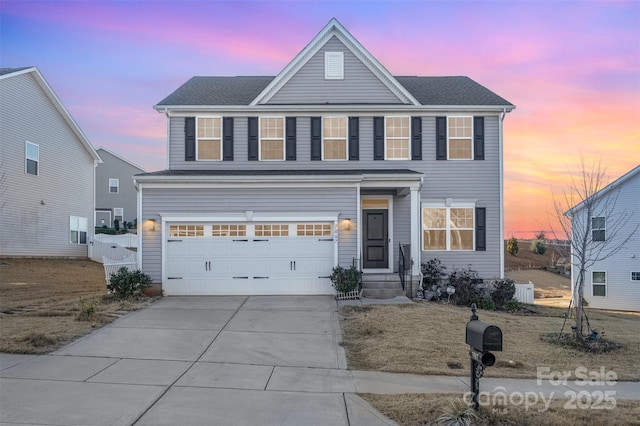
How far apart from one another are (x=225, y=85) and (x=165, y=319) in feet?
35.9

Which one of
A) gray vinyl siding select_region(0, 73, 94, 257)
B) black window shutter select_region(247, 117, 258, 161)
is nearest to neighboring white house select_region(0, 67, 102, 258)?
gray vinyl siding select_region(0, 73, 94, 257)

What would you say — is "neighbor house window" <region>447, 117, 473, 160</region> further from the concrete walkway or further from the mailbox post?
the mailbox post

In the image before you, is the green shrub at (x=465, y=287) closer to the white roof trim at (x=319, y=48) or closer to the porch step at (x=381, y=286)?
the porch step at (x=381, y=286)

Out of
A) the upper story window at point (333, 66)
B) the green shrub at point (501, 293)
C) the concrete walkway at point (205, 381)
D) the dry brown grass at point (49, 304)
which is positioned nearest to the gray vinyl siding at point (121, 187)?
the dry brown grass at point (49, 304)

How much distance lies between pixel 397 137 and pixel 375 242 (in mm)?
3763

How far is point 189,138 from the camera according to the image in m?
17.5

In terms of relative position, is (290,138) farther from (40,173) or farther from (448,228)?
(40,173)

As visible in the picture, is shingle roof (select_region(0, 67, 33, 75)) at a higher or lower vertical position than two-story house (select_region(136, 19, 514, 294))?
higher

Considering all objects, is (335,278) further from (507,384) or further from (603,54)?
(603,54)

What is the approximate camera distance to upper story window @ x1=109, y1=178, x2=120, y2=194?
42.0 metres

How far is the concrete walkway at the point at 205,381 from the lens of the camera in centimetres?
573

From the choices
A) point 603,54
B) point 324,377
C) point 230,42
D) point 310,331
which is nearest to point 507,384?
point 324,377

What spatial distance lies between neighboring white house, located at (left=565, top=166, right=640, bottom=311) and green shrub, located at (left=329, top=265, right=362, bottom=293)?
12924 mm

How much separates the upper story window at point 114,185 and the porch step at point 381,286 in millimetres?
32468
